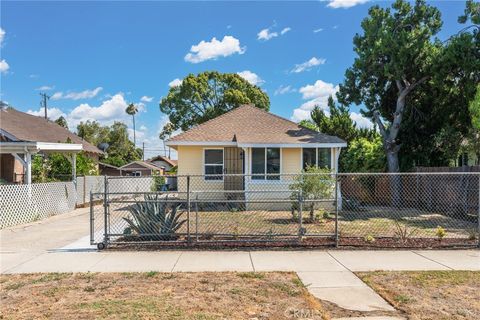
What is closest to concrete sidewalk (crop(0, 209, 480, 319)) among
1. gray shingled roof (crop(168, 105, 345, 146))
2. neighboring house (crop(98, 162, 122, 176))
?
gray shingled roof (crop(168, 105, 345, 146))

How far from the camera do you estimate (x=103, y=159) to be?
4262 cm

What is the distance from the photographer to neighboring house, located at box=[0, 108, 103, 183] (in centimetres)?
1453

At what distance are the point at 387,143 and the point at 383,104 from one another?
2.03 m

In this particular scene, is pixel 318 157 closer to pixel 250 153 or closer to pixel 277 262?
pixel 250 153

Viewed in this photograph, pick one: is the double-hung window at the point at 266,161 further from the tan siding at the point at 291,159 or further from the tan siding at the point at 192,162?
the tan siding at the point at 192,162

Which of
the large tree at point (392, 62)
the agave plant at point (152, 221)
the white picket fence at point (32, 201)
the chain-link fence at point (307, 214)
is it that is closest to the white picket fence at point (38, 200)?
the white picket fence at point (32, 201)

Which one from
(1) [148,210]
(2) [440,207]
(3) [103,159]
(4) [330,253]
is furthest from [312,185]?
(3) [103,159]

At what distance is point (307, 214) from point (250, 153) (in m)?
3.91

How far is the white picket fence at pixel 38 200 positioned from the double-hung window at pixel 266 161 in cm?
562

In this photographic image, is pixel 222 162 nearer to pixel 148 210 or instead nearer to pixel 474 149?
pixel 148 210

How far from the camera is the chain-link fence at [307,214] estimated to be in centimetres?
923

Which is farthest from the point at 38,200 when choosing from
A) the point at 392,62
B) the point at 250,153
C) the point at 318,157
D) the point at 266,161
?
the point at 392,62

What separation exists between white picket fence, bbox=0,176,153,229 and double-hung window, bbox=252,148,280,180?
18.4 feet

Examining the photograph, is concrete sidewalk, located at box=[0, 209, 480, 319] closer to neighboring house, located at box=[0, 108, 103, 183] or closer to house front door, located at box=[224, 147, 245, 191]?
neighboring house, located at box=[0, 108, 103, 183]
